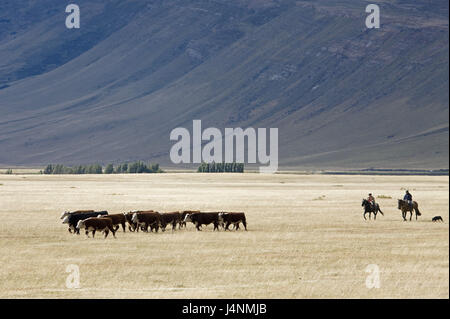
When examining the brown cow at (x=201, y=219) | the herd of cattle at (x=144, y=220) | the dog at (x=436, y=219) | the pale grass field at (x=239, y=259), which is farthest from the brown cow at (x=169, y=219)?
the dog at (x=436, y=219)

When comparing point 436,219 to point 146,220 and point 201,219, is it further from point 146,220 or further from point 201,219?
point 146,220

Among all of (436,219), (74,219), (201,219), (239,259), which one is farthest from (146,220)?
(436,219)

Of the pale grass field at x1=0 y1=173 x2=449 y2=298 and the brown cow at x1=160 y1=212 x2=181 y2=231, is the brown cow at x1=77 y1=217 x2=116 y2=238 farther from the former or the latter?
the brown cow at x1=160 y1=212 x2=181 y2=231

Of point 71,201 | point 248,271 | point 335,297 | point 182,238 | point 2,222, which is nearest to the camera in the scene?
point 335,297

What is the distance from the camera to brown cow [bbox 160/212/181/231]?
32750 mm

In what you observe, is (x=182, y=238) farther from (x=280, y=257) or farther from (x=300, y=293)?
(x=300, y=293)

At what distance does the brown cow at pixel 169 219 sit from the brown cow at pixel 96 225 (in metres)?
3.08

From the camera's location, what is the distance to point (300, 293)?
18688 mm

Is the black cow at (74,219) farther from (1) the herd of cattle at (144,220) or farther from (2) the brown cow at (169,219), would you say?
(2) the brown cow at (169,219)

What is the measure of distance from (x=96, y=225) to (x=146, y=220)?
106 inches

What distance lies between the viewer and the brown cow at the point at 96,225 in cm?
2952

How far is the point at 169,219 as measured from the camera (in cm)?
3319
